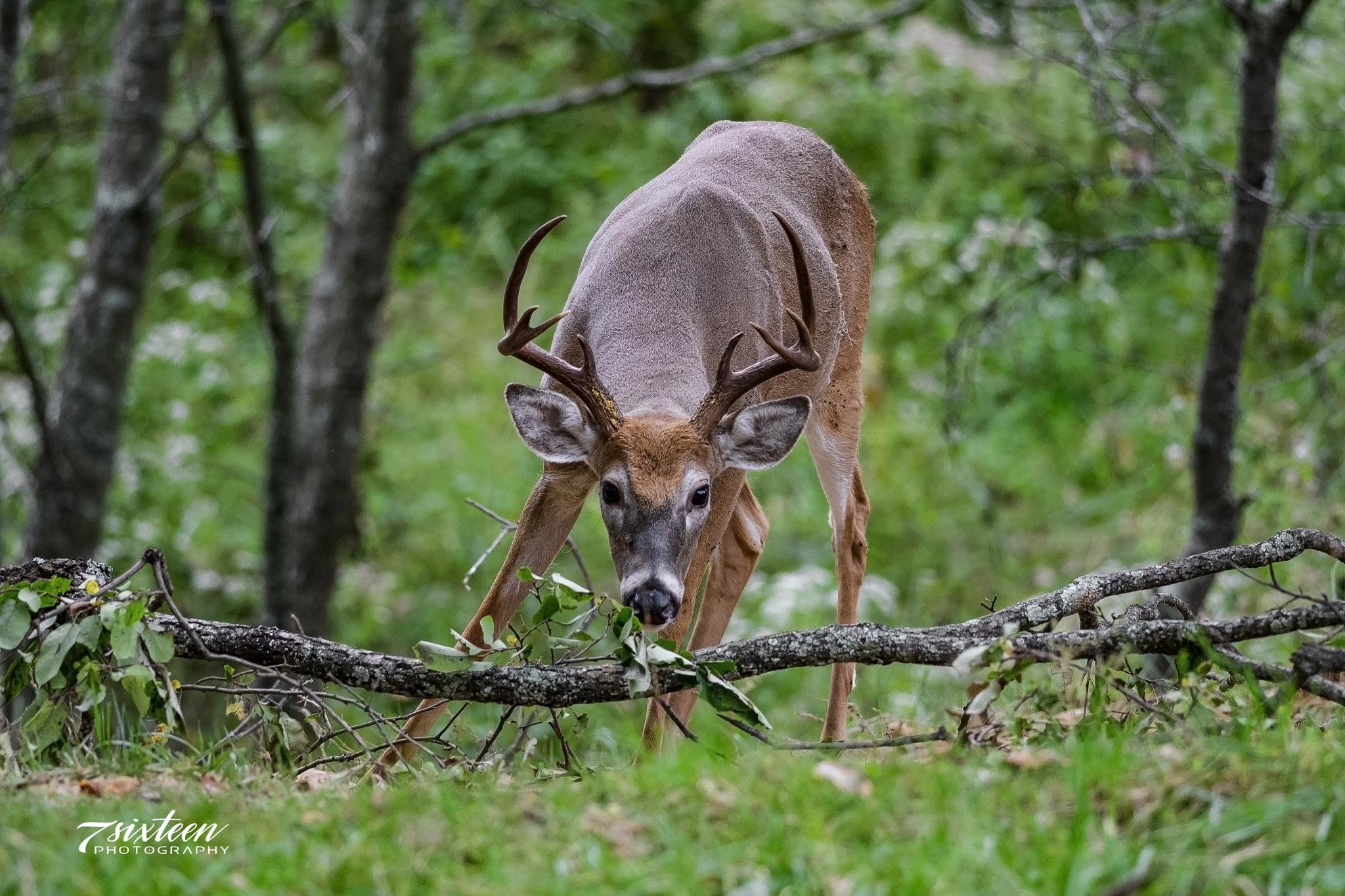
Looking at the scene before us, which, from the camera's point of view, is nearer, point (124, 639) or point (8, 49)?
point (124, 639)

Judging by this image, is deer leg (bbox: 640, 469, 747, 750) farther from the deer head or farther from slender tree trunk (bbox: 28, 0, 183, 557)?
slender tree trunk (bbox: 28, 0, 183, 557)

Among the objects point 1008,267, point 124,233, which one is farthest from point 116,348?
point 1008,267

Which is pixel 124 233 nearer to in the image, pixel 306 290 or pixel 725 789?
pixel 306 290

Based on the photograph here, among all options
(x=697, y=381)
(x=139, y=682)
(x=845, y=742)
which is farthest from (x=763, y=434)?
(x=139, y=682)

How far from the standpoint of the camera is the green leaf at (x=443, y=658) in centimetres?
389

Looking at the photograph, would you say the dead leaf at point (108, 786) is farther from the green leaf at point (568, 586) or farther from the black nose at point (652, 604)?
the black nose at point (652, 604)

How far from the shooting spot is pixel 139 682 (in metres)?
3.84

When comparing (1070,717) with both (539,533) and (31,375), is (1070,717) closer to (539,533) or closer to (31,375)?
(539,533)

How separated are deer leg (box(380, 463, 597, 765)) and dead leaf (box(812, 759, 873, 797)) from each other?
6.54 ft

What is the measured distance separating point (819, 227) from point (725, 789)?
11.1 feet

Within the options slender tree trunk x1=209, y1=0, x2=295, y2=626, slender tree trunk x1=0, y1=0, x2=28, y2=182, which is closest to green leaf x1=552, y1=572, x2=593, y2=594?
slender tree trunk x1=209, y1=0, x2=295, y2=626

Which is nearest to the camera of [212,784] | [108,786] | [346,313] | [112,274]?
[108,786]

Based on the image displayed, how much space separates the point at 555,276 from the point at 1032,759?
35.5 ft

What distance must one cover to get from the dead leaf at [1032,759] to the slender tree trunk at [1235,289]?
3087 millimetres
